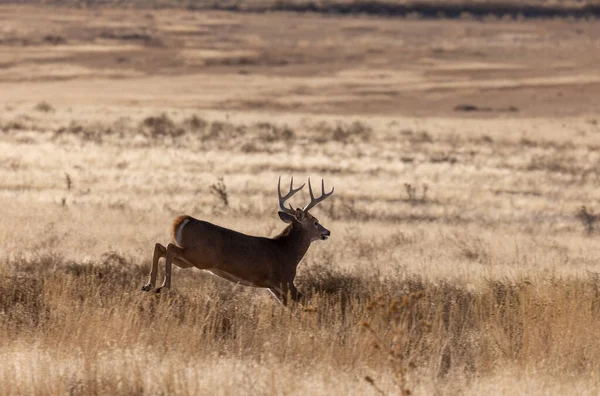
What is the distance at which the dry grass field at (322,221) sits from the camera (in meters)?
8.03

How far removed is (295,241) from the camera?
1095 centimetres

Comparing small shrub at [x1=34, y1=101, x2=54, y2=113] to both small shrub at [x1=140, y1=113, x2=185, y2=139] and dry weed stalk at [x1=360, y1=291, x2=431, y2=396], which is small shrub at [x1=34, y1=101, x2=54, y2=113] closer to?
small shrub at [x1=140, y1=113, x2=185, y2=139]

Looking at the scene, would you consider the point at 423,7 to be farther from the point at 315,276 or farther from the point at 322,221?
the point at 315,276

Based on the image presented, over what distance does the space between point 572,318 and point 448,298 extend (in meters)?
1.81

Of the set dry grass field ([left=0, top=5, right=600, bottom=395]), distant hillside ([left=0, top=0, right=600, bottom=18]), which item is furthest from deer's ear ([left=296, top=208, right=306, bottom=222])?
distant hillside ([left=0, top=0, right=600, bottom=18])

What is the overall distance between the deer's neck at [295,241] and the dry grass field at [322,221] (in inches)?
14.8

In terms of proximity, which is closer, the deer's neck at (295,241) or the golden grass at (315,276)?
the golden grass at (315,276)

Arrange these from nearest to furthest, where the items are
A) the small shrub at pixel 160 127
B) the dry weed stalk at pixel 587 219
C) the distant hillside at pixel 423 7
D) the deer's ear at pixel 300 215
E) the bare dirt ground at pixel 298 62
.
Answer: the deer's ear at pixel 300 215
the dry weed stalk at pixel 587 219
the small shrub at pixel 160 127
the bare dirt ground at pixel 298 62
the distant hillside at pixel 423 7

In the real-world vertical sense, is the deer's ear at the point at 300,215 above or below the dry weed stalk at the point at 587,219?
above

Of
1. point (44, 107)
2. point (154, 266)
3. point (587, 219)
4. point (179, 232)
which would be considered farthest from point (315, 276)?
point (44, 107)

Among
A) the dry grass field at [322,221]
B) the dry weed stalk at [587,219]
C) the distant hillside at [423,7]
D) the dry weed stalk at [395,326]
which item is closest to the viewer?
the dry weed stalk at [395,326]

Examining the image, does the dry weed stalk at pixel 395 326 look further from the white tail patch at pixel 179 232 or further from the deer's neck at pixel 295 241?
the white tail patch at pixel 179 232

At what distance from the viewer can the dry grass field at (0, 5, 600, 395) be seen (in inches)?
316

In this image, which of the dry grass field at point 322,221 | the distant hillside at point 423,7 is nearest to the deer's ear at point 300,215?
the dry grass field at point 322,221
